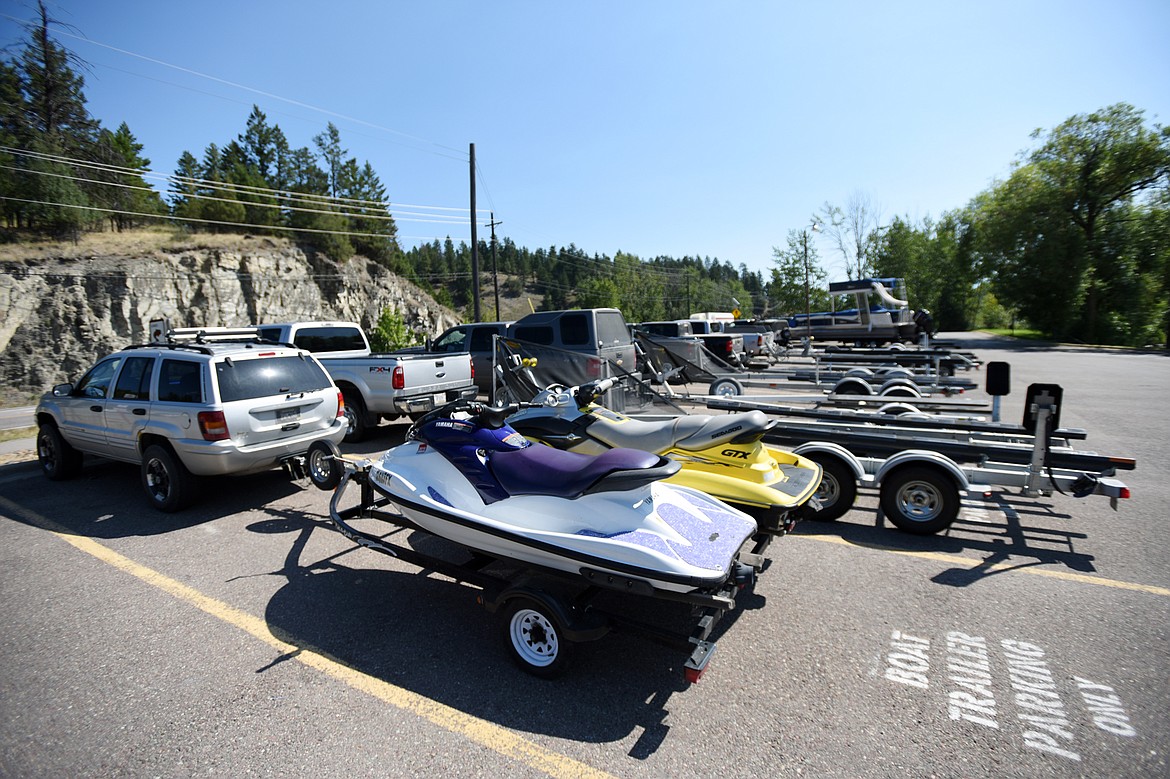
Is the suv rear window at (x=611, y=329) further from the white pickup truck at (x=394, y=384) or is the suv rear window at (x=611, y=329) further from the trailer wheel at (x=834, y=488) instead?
the trailer wheel at (x=834, y=488)

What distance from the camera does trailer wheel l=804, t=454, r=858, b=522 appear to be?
18.0ft

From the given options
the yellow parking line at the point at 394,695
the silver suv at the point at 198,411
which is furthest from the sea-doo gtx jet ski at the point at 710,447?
the silver suv at the point at 198,411

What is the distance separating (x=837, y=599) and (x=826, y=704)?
126cm

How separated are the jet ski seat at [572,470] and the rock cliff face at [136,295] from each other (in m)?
31.7

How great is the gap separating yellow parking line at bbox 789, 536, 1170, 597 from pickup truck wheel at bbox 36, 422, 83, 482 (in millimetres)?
9536

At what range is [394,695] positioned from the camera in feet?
10.1

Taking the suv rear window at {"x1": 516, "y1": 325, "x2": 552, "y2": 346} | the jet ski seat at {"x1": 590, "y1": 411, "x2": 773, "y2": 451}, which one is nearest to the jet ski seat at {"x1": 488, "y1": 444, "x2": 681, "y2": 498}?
the jet ski seat at {"x1": 590, "y1": 411, "x2": 773, "y2": 451}

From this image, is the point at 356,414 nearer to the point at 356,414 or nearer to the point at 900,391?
the point at 356,414

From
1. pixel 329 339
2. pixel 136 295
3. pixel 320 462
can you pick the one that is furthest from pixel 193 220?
pixel 320 462

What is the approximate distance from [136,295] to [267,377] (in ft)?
104

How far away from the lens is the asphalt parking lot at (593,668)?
263 cm

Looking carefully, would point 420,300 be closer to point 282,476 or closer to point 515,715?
point 282,476

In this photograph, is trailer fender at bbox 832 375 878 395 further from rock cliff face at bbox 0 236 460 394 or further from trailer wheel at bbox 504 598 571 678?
rock cliff face at bbox 0 236 460 394

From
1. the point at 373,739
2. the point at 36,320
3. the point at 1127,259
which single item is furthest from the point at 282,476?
the point at 1127,259
